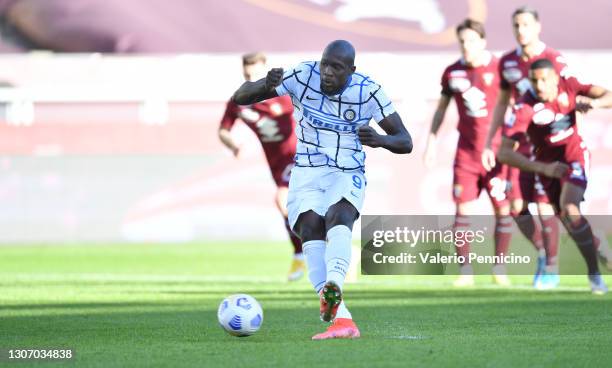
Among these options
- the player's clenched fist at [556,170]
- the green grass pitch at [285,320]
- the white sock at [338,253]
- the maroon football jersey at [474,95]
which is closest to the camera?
the green grass pitch at [285,320]

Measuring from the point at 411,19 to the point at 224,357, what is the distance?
808 inches

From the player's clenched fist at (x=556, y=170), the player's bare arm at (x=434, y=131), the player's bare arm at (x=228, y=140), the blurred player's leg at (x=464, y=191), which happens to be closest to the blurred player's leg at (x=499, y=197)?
the blurred player's leg at (x=464, y=191)

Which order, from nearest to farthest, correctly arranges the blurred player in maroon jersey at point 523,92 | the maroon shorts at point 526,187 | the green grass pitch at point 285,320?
the green grass pitch at point 285,320
the blurred player in maroon jersey at point 523,92
the maroon shorts at point 526,187

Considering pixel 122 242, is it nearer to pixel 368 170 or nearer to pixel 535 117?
pixel 368 170

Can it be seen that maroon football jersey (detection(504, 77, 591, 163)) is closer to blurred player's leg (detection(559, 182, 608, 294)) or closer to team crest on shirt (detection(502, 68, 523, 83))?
blurred player's leg (detection(559, 182, 608, 294))

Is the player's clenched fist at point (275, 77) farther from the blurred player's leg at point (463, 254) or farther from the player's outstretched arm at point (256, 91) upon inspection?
the blurred player's leg at point (463, 254)

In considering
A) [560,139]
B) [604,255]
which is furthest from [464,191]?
[560,139]

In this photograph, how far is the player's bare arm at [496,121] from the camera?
41.0ft

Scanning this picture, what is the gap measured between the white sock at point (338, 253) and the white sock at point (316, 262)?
0.68ft

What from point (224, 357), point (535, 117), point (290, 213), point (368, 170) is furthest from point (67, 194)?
point (224, 357)

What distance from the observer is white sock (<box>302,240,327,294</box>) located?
7965 millimetres

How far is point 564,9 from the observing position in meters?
26.4

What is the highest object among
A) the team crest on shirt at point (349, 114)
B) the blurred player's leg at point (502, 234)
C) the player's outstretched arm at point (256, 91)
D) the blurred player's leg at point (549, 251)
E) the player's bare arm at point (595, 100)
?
the player's bare arm at point (595, 100)

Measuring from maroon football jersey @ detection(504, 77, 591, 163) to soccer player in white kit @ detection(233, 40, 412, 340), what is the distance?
3597 mm
